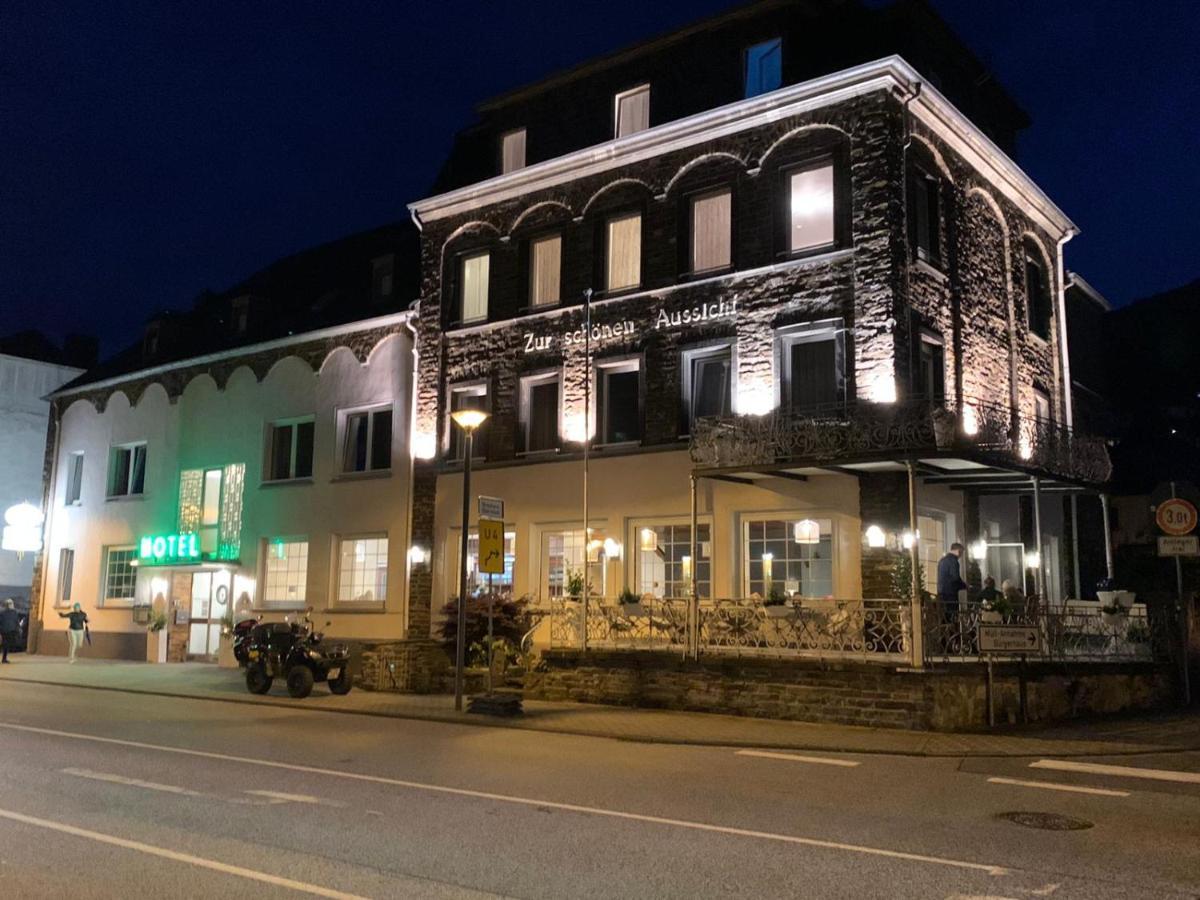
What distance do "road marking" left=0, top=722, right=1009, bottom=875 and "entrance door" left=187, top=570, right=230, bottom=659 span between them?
49.9 ft

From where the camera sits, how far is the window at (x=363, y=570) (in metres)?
25.1

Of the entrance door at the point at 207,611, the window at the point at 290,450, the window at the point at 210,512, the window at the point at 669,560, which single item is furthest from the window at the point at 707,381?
the window at the point at 210,512

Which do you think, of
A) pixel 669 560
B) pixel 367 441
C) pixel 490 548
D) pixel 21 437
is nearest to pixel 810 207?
pixel 669 560

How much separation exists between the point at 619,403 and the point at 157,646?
50.5 feet

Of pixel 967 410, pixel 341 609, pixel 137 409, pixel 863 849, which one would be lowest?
pixel 863 849

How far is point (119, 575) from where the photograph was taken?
31.3 m

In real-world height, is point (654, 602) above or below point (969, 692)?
above

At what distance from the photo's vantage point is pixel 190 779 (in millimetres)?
10188

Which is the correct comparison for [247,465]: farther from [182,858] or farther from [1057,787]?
[1057,787]

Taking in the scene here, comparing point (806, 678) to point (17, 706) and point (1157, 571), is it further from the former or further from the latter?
point (1157, 571)

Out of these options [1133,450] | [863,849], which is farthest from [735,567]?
[1133,450]

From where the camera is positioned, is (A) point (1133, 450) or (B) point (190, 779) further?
(A) point (1133, 450)

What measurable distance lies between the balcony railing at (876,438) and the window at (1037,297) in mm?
4414

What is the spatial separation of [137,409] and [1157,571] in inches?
1102
